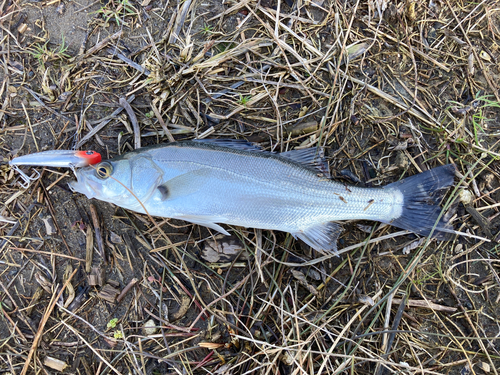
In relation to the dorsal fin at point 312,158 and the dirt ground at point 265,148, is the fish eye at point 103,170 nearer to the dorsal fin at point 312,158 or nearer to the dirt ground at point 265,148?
the dirt ground at point 265,148

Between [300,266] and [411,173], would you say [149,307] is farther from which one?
[411,173]

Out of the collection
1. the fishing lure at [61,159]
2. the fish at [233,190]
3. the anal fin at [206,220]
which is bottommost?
the anal fin at [206,220]

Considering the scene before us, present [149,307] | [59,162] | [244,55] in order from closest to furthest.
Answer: [59,162], [149,307], [244,55]

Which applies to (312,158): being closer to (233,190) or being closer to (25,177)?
(233,190)

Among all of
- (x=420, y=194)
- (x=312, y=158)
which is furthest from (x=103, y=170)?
(x=420, y=194)

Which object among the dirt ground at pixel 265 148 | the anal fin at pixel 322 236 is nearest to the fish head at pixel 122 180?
the dirt ground at pixel 265 148

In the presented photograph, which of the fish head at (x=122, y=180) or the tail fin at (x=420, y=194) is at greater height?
the fish head at (x=122, y=180)

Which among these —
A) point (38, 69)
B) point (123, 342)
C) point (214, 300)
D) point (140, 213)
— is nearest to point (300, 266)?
point (214, 300)
